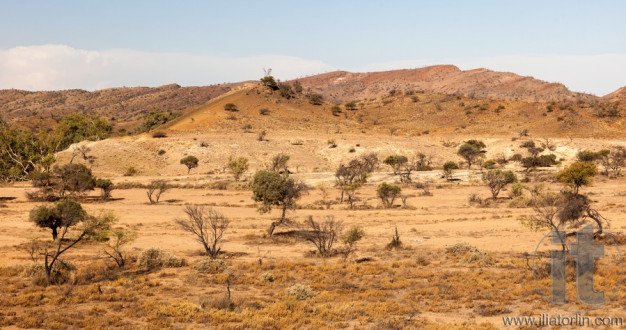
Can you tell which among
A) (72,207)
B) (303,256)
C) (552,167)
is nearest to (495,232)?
(303,256)

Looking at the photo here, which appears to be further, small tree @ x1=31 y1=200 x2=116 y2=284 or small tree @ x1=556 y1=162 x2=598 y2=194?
small tree @ x1=556 y1=162 x2=598 y2=194

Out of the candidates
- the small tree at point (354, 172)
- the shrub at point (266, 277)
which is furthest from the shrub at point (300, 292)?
the small tree at point (354, 172)

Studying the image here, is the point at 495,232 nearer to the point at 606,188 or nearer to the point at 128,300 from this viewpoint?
the point at 128,300

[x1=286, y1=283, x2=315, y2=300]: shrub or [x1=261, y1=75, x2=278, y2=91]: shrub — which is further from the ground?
[x1=261, y1=75, x2=278, y2=91]: shrub

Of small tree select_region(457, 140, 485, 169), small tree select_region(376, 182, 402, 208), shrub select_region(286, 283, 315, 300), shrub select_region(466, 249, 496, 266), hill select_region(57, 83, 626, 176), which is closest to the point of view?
shrub select_region(286, 283, 315, 300)

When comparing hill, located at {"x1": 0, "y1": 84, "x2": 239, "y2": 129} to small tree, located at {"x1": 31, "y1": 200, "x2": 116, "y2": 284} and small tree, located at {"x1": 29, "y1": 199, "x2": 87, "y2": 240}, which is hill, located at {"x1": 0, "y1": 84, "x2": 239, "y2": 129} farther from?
small tree, located at {"x1": 31, "y1": 200, "x2": 116, "y2": 284}

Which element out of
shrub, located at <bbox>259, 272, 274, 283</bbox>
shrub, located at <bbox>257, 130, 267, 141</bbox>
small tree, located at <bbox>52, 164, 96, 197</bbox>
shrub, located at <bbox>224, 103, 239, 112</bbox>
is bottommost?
shrub, located at <bbox>259, 272, 274, 283</bbox>

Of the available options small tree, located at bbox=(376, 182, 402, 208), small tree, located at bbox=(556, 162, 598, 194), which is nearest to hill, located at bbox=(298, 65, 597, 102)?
small tree, located at bbox=(556, 162, 598, 194)

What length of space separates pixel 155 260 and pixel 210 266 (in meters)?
2.96

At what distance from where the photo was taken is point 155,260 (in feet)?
78.2

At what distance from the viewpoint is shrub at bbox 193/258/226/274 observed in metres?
22.7

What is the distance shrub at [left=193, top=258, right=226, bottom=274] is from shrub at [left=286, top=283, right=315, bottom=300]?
205 inches

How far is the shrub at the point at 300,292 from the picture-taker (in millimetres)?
18453

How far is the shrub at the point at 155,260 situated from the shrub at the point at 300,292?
25.3 ft
